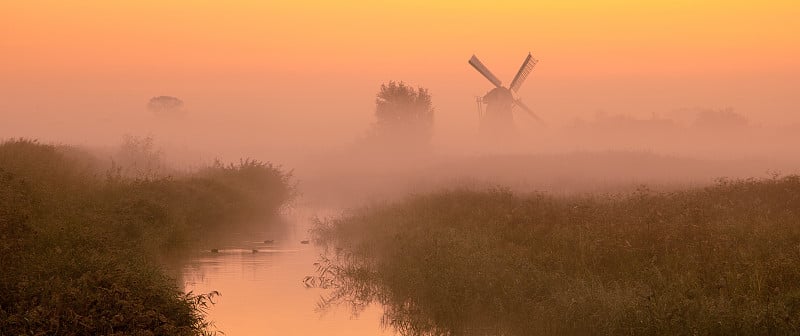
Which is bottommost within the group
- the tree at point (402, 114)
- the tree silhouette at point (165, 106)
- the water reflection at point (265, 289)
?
the water reflection at point (265, 289)

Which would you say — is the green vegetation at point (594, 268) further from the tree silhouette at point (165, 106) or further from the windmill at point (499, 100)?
the tree silhouette at point (165, 106)

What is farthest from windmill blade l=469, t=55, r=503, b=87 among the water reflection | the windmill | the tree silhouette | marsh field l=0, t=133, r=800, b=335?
the tree silhouette

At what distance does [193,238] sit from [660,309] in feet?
79.5

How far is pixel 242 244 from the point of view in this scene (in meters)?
36.3

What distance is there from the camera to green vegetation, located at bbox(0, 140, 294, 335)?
15.7 meters

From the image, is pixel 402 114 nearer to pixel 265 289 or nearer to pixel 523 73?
pixel 523 73

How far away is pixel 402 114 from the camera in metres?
103

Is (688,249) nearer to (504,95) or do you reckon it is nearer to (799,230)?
(799,230)

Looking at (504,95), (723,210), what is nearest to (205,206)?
(723,210)

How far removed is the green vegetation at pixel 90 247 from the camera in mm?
15672

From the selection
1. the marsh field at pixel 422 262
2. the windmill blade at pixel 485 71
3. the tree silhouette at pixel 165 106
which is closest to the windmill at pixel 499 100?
the windmill blade at pixel 485 71

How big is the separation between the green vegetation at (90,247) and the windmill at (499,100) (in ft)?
199

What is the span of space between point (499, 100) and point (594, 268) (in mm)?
79666

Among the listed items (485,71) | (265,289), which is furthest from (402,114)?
(265,289)
